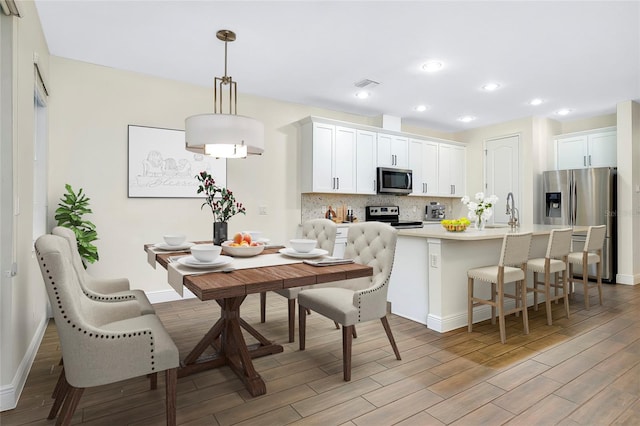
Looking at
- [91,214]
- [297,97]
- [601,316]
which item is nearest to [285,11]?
[297,97]

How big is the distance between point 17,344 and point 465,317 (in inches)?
131

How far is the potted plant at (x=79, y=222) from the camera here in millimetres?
3200

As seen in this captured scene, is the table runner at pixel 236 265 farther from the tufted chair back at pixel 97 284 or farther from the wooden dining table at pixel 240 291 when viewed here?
the tufted chair back at pixel 97 284

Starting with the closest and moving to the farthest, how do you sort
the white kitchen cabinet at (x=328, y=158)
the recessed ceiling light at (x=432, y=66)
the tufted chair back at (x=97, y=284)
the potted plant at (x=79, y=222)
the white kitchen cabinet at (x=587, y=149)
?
the tufted chair back at (x=97, y=284) < the potted plant at (x=79, y=222) < the recessed ceiling light at (x=432, y=66) < the white kitchen cabinet at (x=328, y=158) < the white kitchen cabinet at (x=587, y=149)

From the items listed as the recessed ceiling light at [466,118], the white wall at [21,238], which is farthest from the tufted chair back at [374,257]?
the recessed ceiling light at [466,118]

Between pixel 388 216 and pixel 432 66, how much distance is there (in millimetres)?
2684

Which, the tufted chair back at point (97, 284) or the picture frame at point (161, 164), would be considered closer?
the tufted chair back at point (97, 284)

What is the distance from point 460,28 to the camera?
114 inches

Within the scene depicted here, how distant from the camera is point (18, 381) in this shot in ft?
6.60

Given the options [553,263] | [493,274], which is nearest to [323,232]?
[493,274]

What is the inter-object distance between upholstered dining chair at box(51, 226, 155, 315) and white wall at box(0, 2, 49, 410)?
0.23m

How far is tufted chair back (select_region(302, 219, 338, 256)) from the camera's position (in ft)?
10.5

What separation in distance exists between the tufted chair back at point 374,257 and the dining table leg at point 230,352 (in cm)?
74

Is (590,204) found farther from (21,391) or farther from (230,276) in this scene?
(21,391)
